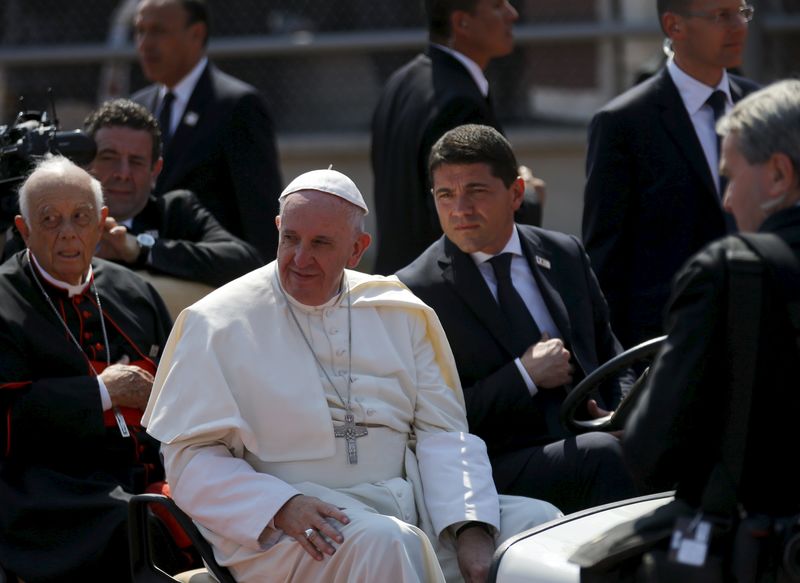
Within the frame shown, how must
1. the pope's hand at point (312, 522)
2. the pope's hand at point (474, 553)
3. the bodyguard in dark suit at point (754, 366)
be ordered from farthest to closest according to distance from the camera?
the pope's hand at point (474, 553) → the pope's hand at point (312, 522) → the bodyguard in dark suit at point (754, 366)

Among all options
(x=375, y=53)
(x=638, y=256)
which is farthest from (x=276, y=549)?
(x=375, y=53)

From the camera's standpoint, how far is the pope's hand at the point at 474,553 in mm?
4102

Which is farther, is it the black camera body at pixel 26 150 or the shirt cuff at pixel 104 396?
the black camera body at pixel 26 150

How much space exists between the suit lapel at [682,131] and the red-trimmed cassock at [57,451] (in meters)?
2.38

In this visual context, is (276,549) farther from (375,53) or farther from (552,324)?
(375,53)

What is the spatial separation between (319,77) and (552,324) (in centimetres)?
638

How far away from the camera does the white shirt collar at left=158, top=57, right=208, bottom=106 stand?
7.00m

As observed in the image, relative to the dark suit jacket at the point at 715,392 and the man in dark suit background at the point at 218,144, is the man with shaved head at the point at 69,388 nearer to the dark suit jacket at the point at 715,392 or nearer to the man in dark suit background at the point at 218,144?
the man in dark suit background at the point at 218,144

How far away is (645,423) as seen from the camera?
3.35 m

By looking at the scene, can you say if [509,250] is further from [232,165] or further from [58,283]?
[232,165]

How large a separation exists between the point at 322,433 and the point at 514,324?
102 centimetres

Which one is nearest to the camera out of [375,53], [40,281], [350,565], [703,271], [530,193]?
[703,271]

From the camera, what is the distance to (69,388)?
15.6 ft

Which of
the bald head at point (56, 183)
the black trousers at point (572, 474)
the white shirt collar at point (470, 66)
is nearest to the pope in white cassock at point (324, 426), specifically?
the black trousers at point (572, 474)
